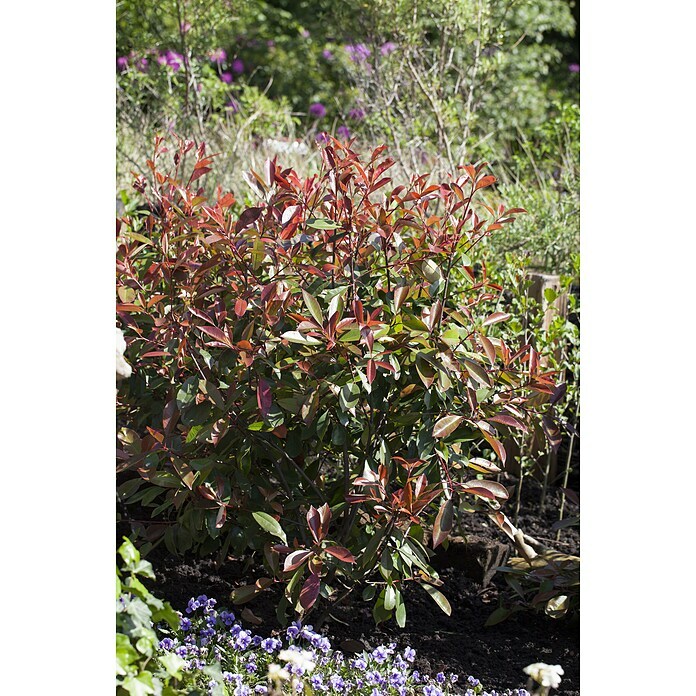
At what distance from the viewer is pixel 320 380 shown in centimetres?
208

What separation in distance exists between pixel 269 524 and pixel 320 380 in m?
0.38

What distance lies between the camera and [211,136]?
6.57m

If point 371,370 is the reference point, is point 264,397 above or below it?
below

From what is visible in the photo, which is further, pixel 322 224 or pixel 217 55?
pixel 217 55

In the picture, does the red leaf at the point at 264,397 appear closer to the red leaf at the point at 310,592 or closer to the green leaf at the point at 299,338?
the green leaf at the point at 299,338

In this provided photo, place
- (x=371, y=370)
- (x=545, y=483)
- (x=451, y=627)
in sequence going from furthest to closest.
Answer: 1. (x=545, y=483)
2. (x=451, y=627)
3. (x=371, y=370)

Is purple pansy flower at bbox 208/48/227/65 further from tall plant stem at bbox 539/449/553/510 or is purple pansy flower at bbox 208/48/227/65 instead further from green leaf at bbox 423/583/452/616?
green leaf at bbox 423/583/452/616

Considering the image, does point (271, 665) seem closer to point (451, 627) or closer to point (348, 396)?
point (348, 396)

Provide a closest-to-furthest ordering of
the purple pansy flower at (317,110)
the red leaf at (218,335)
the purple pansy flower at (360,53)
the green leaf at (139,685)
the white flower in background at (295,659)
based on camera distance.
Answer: the green leaf at (139,685)
the white flower in background at (295,659)
the red leaf at (218,335)
the purple pansy flower at (360,53)
the purple pansy flower at (317,110)

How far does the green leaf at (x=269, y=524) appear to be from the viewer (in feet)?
6.94

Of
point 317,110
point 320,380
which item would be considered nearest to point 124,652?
point 320,380

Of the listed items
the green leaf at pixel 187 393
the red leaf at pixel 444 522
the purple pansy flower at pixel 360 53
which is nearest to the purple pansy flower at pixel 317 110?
the purple pansy flower at pixel 360 53

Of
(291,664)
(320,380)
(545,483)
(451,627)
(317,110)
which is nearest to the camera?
(291,664)
